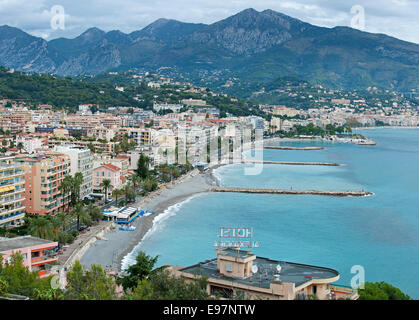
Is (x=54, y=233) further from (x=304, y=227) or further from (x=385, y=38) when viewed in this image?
(x=385, y=38)

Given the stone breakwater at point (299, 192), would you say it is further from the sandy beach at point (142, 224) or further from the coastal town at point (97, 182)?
the sandy beach at point (142, 224)

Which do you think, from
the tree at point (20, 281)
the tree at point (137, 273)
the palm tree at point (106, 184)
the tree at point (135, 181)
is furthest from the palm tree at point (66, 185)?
the tree at point (20, 281)

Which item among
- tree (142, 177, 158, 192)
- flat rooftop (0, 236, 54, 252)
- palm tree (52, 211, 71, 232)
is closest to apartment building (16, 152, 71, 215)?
palm tree (52, 211, 71, 232)

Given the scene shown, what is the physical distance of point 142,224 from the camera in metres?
14.2

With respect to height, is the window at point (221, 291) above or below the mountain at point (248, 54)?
below

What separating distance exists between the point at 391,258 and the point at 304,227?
3.39 meters

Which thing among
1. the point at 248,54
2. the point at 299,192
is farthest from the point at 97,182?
the point at 248,54

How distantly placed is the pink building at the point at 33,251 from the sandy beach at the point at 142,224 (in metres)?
0.86

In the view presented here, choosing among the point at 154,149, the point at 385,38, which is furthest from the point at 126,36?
the point at 154,149

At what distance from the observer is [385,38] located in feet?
399

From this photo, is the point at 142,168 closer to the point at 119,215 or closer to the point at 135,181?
the point at 135,181

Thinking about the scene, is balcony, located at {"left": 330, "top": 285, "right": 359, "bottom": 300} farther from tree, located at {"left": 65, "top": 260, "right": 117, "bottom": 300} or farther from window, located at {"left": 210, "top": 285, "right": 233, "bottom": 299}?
tree, located at {"left": 65, "top": 260, "right": 117, "bottom": 300}

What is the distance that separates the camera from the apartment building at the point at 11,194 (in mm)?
11336

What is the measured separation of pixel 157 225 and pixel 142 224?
1.38 feet
